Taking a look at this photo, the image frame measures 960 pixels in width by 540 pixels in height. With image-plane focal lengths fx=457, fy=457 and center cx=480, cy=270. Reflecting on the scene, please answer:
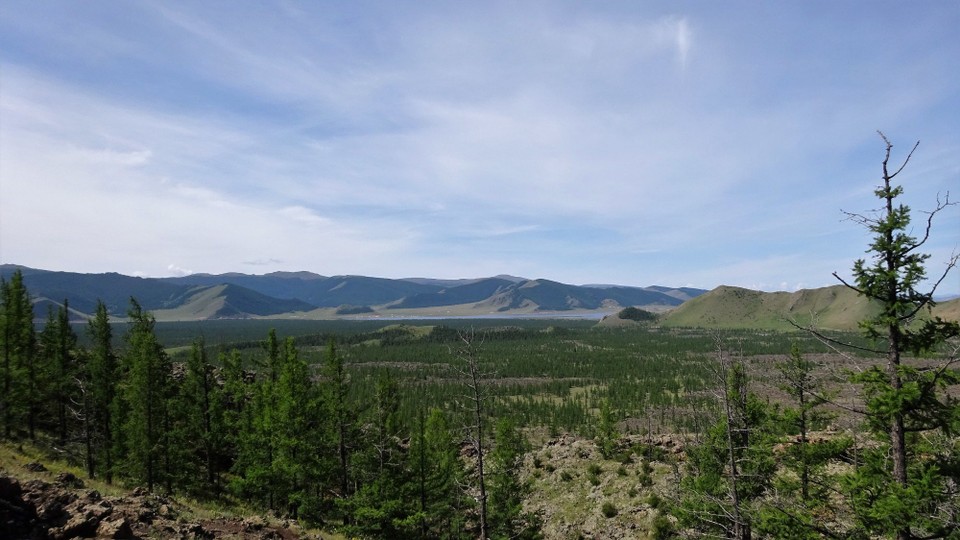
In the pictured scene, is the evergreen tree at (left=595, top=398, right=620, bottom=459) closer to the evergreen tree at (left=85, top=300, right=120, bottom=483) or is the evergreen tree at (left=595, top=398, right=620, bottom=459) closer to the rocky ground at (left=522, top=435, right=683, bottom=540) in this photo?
the rocky ground at (left=522, top=435, right=683, bottom=540)

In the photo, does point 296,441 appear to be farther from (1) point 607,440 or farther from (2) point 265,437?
(1) point 607,440

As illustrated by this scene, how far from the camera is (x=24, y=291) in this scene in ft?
163

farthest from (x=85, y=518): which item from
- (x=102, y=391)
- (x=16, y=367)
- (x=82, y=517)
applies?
(x=16, y=367)

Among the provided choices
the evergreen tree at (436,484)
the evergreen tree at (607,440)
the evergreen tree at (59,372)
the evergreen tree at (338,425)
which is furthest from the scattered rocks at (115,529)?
the evergreen tree at (607,440)

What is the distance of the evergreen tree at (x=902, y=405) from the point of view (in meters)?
10.4

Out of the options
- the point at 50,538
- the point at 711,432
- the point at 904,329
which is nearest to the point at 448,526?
the point at 711,432

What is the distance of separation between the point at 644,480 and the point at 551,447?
16.7 metres

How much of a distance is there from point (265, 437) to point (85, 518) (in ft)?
75.5

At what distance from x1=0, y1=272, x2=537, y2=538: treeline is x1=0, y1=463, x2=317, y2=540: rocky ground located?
13468 millimetres

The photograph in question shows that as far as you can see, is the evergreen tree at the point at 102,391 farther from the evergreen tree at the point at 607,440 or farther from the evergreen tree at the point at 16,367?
the evergreen tree at the point at 607,440

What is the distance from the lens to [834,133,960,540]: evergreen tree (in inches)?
409

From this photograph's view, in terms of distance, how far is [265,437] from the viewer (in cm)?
3416

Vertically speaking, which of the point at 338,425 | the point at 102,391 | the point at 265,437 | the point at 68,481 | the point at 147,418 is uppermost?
the point at 68,481

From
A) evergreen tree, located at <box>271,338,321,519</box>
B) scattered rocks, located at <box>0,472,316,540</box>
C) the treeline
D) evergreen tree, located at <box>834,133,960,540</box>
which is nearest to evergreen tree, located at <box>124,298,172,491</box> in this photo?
the treeline
